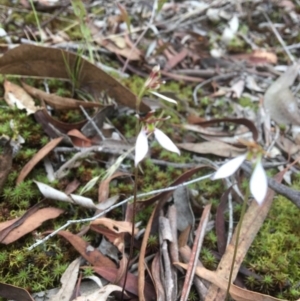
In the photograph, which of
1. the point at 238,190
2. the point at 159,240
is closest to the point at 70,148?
the point at 159,240

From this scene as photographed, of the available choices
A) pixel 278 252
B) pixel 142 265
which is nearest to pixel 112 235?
pixel 142 265

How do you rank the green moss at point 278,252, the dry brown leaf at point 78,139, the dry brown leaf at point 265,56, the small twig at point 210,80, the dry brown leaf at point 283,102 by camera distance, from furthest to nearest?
the dry brown leaf at point 265,56, the small twig at point 210,80, the dry brown leaf at point 283,102, the dry brown leaf at point 78,139, the green moss at point 278,252

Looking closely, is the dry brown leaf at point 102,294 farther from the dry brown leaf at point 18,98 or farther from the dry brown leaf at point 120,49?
the dry brown leaf at point 120,49

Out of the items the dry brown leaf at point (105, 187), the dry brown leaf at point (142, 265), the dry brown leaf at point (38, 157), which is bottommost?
the dry brown leaf at point (142, 265)

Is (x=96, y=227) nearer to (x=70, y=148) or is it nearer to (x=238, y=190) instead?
(x=70, y=148)

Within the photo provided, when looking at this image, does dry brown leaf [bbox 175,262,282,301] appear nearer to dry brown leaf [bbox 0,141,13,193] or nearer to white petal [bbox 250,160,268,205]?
white petal [bbox 250,160,268,205]

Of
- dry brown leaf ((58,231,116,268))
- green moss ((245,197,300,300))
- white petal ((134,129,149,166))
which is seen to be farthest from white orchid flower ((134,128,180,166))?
green moss ((245,197,300,300))

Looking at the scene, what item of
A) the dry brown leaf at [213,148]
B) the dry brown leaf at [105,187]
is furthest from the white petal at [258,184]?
the dry brown leaf at [213,148]
